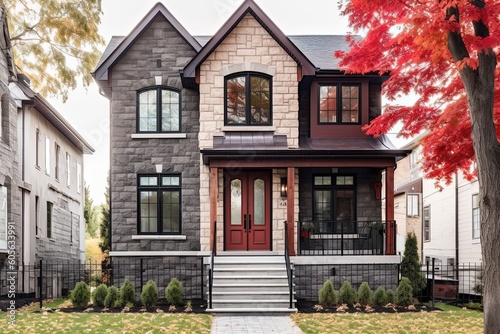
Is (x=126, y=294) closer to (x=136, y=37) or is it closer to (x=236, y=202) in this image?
(x=236, y=202)

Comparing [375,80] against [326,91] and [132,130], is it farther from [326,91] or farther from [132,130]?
[132,130]

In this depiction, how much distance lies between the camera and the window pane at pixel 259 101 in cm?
1902

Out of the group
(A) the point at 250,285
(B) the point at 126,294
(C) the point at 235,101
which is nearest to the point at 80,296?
(B) the point at 126,294

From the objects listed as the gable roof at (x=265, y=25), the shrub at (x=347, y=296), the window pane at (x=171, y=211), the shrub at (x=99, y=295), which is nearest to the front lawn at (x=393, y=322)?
the shrub at (x=347, y=296)

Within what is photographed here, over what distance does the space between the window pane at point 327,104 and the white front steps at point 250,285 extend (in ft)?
15.6

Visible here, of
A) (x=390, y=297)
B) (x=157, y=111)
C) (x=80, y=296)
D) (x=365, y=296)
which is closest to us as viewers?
(x=80, y=296)

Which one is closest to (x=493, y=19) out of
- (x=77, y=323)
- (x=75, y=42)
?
(x=77, y=323)

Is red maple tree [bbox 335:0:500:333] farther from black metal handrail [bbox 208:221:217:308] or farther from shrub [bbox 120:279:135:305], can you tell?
shrub [bbox 120:279:135:305]

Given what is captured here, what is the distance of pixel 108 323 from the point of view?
12844 millimetres

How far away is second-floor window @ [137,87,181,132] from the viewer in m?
19.1

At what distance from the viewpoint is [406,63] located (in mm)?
14578

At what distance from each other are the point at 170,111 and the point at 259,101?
9.05 ft

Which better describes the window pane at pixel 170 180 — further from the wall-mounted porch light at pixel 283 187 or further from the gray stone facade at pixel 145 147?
the wall-mounted porch light at pixel 283 187

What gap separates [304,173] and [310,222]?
1.67 metres
